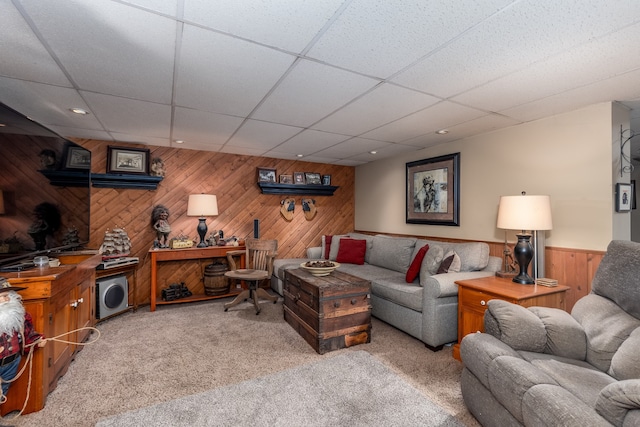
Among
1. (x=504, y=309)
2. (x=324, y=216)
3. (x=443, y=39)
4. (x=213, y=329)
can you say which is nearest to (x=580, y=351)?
(x=504, y=309)

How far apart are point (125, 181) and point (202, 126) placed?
1.60m

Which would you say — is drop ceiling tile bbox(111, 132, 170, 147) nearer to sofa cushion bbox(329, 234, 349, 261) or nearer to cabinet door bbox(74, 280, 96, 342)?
cabinet door bbox(74, 280, 96, 342)

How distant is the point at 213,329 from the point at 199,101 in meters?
2.35

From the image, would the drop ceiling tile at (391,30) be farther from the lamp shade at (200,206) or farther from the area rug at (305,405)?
the lamp shade at (200,206)

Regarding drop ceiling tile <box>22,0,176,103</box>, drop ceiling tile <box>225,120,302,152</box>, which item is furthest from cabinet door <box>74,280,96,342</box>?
drop ceiling tile <box>225,120,302,152</box>

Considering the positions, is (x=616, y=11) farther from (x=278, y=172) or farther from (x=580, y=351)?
(x=278, y=172)

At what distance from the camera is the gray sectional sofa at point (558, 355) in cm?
128

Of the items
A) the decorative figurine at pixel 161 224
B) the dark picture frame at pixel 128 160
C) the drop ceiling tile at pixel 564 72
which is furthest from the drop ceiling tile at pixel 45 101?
the drop ceiling tile at pixel 564 72

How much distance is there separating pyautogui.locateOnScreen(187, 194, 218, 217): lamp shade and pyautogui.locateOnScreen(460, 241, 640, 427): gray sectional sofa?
338 cm

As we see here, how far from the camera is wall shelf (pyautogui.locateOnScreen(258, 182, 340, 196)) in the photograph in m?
4.77

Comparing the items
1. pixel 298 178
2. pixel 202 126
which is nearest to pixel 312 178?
pixel 298 178

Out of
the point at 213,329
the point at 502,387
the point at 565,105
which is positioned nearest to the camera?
the point at 502,387

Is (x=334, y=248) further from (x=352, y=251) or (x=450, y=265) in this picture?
(x=450, y=265)

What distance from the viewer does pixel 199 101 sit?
2.52m
